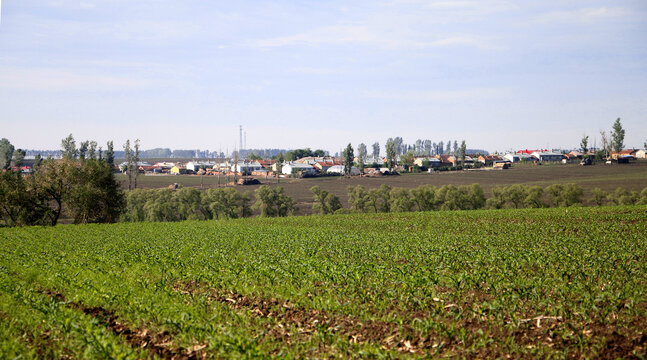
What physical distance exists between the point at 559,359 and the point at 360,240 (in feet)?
70.7

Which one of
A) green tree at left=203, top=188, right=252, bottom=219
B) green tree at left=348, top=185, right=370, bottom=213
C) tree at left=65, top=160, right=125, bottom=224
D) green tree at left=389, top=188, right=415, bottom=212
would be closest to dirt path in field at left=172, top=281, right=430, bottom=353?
tree at left=65, top=160, right=125, bottom=224

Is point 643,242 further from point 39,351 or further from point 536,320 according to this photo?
point 39,351

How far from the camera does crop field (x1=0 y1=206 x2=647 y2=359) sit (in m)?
10.8

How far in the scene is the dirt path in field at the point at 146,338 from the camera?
10.8 meters

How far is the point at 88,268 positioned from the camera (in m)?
21.5

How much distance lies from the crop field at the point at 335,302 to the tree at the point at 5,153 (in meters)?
159

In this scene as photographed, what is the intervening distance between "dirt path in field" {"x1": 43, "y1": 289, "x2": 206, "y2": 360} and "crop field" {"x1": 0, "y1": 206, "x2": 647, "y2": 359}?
0.17 ft

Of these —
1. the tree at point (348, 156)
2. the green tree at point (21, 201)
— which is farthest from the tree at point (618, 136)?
the green tree at point (21, 201)

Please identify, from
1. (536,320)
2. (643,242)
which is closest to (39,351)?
(536,320)

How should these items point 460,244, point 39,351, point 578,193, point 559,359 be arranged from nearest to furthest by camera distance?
point 559,359
point 39,351
point 460,244
point 578,193

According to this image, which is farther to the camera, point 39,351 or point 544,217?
point 544,217

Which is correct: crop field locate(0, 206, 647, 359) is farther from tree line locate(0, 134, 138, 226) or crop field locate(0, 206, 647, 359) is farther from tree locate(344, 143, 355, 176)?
tree locate(344, 143, 355, 176)

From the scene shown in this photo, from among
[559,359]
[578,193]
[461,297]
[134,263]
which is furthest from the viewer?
[578,193]

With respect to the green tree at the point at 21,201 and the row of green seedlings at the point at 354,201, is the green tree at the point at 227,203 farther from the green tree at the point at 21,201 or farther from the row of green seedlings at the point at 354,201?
the green tree at the point at 21,201
